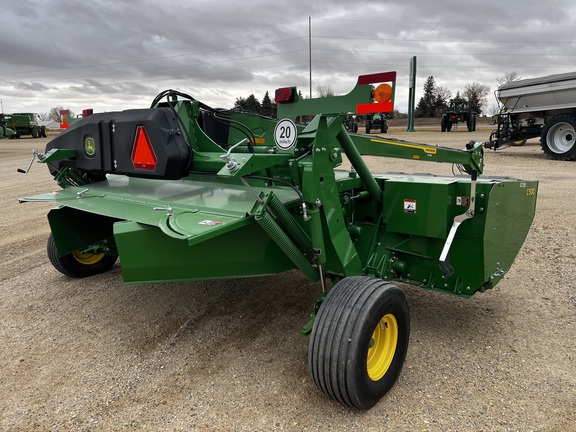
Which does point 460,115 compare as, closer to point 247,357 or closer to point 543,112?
point 543,112

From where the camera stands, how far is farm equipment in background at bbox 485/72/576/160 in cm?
1216

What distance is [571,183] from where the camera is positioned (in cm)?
912

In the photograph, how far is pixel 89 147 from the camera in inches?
133

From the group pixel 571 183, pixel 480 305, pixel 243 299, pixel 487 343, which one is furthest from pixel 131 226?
pixel 571 183

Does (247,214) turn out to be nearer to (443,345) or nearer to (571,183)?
(443,345)

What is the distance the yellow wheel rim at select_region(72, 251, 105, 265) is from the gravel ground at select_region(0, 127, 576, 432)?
19 centimetres

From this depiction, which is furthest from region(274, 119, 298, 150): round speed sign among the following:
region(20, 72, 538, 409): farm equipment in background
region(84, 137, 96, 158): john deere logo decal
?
region(84, 137, 96, 158): john deere logo decal

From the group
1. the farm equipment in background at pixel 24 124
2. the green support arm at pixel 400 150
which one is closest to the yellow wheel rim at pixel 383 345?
the green support arm at pixel 400 150

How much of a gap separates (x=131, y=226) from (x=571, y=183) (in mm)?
9466

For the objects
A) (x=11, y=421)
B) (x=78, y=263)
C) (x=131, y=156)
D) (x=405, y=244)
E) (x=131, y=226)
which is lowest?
(x=11, y=421)

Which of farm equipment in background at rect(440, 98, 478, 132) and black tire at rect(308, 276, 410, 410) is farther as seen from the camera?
farm equipment in background at rect(440, 98, 478, 132)

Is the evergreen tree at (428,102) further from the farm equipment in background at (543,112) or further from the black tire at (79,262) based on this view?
the black tire at (79,262)

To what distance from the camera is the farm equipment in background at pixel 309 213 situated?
92.7 inches

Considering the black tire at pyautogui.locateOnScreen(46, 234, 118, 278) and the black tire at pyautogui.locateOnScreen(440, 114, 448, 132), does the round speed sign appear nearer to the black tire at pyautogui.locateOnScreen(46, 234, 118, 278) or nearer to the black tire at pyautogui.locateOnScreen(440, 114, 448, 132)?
the black tire at pyautogui.locateOnScreen(46, 234, 118, 278)
